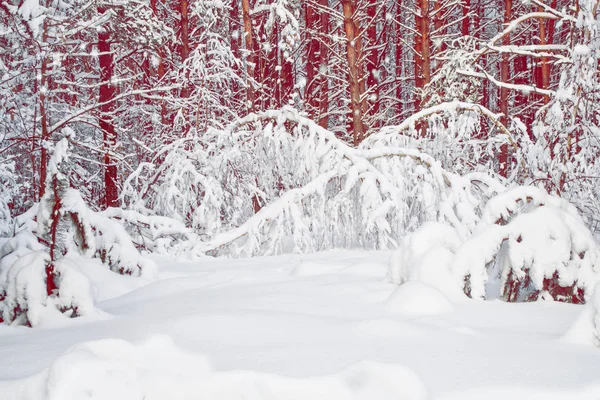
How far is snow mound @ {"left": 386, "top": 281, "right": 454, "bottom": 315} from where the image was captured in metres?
2.35

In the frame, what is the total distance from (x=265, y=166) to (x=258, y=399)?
509 centimetres

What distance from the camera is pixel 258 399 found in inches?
56.6

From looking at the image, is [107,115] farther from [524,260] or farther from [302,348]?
[302,348]

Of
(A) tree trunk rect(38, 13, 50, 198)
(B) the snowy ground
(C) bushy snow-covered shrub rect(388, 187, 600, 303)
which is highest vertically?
(A) tree trunk rect(38, 13, 50, 198)

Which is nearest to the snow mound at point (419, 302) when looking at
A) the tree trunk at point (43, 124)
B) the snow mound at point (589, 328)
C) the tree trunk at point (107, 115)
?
the snow mound at point (589, 328)

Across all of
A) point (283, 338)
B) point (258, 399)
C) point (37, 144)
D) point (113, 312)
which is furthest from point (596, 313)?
point (37, 144)

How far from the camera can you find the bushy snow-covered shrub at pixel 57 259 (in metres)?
2.41

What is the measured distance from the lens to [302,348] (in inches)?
72.0

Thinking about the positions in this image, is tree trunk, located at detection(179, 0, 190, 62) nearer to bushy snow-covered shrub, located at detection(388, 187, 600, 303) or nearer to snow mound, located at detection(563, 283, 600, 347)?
bushy snow-covered shrub, located at detection(388, 187, 600, 303)

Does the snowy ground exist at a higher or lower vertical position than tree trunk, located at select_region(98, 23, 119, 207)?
lower

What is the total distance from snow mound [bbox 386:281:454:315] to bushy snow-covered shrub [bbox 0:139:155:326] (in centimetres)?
152

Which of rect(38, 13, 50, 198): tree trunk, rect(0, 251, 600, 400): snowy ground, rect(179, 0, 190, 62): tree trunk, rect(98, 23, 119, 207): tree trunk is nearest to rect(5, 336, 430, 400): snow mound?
rect(0, 251, 600, 400): snowy ground

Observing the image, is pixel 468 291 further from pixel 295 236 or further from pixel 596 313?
pixel 295 236

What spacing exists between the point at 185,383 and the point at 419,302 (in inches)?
50.0
